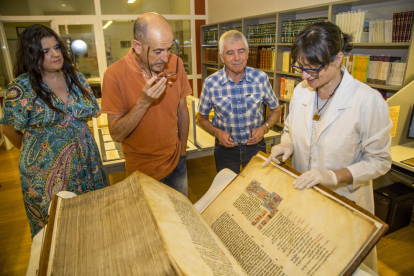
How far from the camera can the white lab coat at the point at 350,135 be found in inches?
40.0

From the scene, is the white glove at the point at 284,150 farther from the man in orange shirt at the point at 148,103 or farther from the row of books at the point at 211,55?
the row of books at the point at 211,55

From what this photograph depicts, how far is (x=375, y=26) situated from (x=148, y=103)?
270 cm

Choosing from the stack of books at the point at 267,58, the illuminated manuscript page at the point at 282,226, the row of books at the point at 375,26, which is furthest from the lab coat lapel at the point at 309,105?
the stack of books at the point at 267,58

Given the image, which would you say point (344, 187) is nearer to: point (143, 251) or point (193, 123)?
point (143, 251)

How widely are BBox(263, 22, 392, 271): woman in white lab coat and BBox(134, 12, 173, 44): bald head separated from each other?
1.91ft

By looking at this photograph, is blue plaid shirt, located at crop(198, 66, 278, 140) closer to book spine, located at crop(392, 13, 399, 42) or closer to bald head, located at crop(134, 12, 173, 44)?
bald head, located at crop(134, 12, 173, 44)

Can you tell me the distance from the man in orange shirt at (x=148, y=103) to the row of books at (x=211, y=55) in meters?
4.34

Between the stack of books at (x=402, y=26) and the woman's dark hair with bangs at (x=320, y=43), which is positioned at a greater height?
the stack of books at (x=402, y=26)

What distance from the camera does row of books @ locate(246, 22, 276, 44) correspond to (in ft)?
13.3

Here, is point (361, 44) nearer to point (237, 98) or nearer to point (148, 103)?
point (237, 98)

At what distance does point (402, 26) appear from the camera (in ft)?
8.03

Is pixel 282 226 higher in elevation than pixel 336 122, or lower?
lower

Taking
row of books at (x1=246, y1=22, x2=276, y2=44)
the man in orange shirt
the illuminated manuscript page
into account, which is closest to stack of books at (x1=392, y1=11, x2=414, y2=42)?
row of books at (x1=246, y1=22, x2=276, y2=44)

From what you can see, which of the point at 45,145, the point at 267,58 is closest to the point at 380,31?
the point at 267,58
